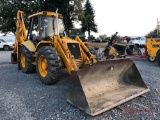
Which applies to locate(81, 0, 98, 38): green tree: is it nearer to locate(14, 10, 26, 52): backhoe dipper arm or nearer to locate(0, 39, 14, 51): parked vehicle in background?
locate(0, 39, 14, 51): parked vehicle in background

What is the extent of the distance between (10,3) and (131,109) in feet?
93.0

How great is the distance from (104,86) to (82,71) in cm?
88

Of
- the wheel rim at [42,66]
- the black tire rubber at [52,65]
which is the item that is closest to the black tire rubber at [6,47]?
the wheel rim at [42,66]

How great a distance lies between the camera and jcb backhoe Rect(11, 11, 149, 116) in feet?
13.6

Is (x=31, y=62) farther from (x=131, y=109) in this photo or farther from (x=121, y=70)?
(x=131, y=109)

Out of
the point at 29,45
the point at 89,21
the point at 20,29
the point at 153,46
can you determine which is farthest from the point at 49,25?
the point at 89,21

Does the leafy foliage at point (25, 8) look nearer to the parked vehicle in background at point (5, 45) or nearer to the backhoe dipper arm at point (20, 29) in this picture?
the parked vehicle in background at point (5, 45)

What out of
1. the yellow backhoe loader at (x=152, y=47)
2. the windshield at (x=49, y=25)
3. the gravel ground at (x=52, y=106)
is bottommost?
the gravel ground at (x=52, y=106)

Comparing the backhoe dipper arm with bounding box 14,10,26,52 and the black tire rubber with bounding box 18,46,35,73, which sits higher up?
the backhoe dipper arm with bounding box 14,10,26,52

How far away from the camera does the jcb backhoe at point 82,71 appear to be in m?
4.16

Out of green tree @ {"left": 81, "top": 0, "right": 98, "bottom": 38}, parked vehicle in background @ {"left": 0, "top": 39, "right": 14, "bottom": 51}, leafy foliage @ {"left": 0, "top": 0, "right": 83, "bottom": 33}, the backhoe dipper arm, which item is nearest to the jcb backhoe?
the backhoe dipper arm

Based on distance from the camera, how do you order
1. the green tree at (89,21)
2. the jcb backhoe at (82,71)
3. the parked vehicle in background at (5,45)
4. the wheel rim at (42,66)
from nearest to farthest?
the jcb backhoe at (82,71), the wheel rim at (42,66), the parked vehicle in background at (5,45), the green tree at (89,21)

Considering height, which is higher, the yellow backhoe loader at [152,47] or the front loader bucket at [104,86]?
the yellow backhoe loader at [152,47]

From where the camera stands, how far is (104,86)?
4906 millimetres
